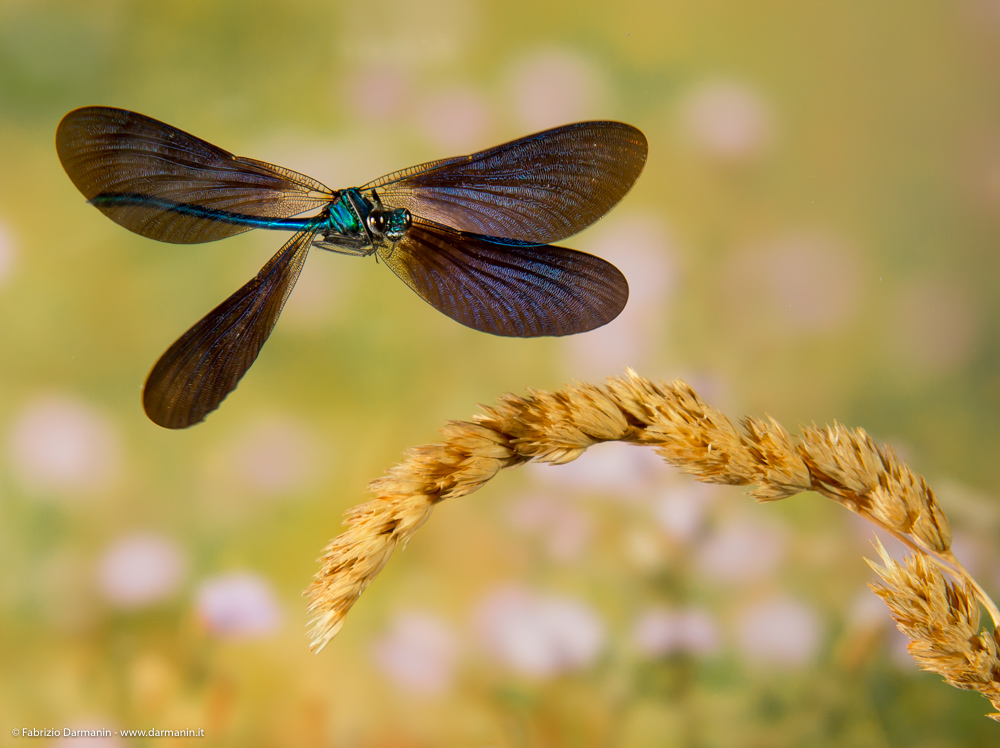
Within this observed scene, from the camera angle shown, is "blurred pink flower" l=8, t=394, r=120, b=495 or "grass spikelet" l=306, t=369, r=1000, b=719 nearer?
"grass spikelet" l=306, t=369, r=1000, b=719

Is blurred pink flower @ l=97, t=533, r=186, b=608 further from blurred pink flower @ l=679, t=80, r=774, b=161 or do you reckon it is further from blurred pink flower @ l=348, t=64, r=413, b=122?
blurred pink flower @ l=679, t=80, r=774, b=161

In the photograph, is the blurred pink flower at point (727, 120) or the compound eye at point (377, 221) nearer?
the compound eye at point (377, 221)

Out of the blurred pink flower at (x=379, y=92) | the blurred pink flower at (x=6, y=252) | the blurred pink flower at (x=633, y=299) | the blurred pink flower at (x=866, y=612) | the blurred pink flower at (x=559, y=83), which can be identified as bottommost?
the blurred pink flower at (x=866, y=612)

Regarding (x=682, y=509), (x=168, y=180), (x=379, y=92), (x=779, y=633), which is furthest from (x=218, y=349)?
(x=779, y=633)

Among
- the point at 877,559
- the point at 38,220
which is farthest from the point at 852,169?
the point at 38,220

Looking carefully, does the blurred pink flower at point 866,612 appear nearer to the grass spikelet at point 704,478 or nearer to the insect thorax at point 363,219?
the grass spikelet at point 704,478

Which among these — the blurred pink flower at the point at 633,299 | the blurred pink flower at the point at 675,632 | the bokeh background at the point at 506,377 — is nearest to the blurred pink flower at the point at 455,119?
the bokeh background at the point at 506,377

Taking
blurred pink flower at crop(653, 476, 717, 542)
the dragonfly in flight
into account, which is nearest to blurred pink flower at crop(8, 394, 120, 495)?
the dragonfly in flight
